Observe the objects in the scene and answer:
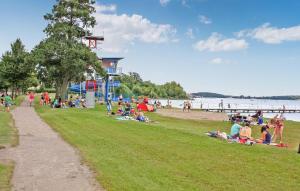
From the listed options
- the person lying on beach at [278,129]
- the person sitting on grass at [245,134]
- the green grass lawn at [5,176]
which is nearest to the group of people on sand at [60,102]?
the person lying on beach at [278,129]

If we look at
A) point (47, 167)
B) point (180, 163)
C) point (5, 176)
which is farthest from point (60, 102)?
point (5, 176)

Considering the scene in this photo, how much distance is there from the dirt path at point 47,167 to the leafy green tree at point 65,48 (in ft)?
108

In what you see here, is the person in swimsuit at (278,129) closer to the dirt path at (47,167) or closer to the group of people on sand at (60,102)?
the dirt path at (47,167)

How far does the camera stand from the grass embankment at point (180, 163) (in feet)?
36.9

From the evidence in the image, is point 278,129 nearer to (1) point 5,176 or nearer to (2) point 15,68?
(1) point 5,176

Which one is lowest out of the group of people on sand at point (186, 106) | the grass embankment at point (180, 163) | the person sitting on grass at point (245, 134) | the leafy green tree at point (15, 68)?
the grass embankment at point (180, 163)

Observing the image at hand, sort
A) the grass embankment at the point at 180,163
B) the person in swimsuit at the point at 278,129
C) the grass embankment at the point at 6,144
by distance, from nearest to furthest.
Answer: the grass embankment at the point at 6,144
the grass embankment at the point at 180,163
the person in swimsuit at the point at 278,129

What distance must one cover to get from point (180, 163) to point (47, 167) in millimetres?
4347

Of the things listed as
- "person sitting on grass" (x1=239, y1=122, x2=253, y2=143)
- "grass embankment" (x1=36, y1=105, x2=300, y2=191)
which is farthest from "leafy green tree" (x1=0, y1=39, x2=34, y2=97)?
"person sitting on grass" (x1=239, y1=122, x2=253, y2=143)

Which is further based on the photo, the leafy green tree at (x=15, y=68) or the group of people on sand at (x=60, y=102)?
the leafy green tree at (x=15, y=68)

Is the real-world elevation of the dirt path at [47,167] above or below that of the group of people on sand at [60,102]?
below

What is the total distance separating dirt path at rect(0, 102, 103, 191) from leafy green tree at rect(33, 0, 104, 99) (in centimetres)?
3295

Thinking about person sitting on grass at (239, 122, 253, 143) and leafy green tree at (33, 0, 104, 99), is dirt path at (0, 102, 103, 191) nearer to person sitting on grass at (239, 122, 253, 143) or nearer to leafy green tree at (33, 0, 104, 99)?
person sitting on grass at (239, 122, 253, 143)

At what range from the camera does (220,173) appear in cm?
1276
